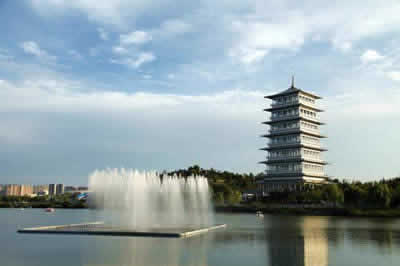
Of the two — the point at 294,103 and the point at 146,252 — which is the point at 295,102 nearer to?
the point at 294,103

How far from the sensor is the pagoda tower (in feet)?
284

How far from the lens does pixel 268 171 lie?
91000 mm

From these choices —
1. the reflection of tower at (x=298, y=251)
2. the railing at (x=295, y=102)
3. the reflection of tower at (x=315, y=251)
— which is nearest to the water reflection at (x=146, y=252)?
the reflection of tower at (x=298, y=251)

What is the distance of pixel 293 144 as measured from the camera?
87812 millimetres

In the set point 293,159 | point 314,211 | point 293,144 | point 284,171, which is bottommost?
point 314,211

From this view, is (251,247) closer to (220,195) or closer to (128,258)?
(128,258)

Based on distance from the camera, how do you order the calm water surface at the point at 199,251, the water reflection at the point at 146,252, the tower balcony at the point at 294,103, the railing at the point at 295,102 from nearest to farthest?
the water reflection at the point at 146,252
the calm water surface at the point at 199,251
the tower balcony at the point at 294,103
the railing at the point at 295,102

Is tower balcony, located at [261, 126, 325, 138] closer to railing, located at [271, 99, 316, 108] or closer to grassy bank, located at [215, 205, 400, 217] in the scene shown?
railing, located at [271, 99, 316, 108]

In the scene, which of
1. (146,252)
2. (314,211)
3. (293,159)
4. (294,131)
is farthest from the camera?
(294,131)

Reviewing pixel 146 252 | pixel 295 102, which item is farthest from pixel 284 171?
pixel 146 252

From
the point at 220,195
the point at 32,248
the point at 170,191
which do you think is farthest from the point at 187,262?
the point at 220,195

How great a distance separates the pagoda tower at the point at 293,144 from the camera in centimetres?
8669

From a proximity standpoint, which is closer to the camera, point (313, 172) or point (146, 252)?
point (146, 252)

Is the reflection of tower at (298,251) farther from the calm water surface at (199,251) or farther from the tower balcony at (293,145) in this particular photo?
the tower balcony at (293,145)
